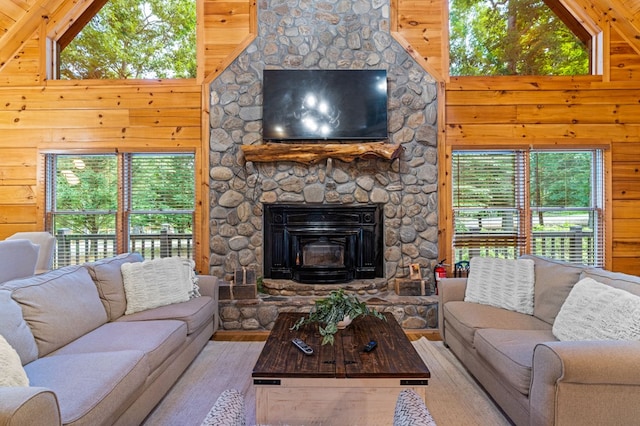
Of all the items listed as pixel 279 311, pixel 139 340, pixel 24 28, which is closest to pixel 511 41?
pixel 279 311

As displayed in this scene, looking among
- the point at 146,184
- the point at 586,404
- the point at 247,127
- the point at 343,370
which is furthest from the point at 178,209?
the point at 586,404

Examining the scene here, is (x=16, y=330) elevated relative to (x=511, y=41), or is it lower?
lower

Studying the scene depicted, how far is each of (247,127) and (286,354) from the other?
3.05m

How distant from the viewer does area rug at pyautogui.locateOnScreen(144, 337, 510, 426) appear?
2.25m

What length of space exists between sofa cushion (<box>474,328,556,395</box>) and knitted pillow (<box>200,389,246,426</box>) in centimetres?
151

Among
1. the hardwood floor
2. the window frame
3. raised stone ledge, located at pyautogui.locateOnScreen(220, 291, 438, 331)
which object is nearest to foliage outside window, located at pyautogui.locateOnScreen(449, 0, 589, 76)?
the window frame

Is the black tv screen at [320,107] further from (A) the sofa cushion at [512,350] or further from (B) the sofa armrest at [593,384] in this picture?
(B) the sofa armrest at [593,384]

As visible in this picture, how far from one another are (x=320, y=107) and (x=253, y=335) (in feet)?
8.90

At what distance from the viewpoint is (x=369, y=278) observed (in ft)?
→ 14.3

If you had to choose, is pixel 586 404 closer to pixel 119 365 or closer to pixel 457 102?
pixel 119 365

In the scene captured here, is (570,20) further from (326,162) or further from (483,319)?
(483,319)

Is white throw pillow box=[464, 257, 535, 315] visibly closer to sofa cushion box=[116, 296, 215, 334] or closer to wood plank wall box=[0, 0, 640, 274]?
wood plank wall box=[0, 0, 640, 274]

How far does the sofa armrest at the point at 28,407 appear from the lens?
1129 millimetres

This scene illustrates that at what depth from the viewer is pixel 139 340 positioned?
88.7 inches
